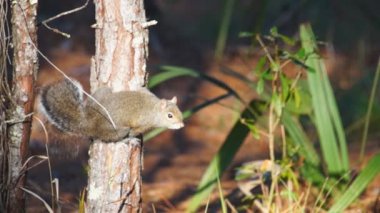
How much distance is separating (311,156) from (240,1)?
327 inches

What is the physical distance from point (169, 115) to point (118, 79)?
0.43 m

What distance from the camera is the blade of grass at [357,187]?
552 cm

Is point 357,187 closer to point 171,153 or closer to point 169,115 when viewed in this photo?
point 169,115

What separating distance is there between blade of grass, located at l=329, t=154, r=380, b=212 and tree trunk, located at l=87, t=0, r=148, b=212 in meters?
1.59

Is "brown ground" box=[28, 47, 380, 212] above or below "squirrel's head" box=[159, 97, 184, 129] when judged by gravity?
below

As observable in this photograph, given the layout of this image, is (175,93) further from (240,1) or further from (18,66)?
(18,66)

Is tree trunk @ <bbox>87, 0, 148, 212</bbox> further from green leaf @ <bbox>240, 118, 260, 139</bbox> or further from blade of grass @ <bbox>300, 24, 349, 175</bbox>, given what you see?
blade of grass @ <bbox>300, 24, 349, 175</bbox>

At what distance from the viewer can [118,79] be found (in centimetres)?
439

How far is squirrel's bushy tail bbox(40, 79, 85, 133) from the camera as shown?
4.50 meters

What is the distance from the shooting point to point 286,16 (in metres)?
10.5

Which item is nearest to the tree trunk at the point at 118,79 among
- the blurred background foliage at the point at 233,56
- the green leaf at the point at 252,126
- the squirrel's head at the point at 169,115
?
the squirrel's head at the point at 169,115

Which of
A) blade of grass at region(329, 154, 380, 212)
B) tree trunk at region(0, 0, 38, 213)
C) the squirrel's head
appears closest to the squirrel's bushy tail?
tree trunk at region(0, 0, 38, 213)

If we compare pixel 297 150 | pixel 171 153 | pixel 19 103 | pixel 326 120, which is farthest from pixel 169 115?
pixel 171 153

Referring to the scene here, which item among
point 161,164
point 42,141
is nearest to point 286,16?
point 161,164
